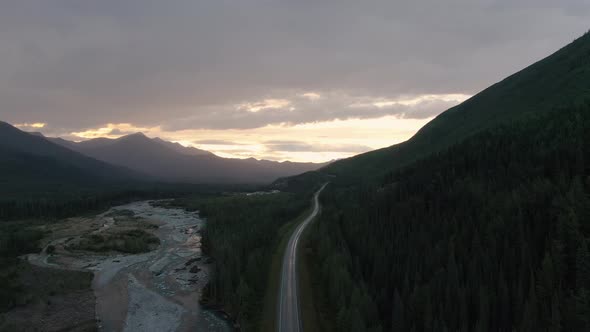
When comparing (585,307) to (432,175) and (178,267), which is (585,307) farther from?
(178,267)

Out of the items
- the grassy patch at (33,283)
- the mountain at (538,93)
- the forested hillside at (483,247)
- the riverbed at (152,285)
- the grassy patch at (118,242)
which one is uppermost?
the mountain at (538,93)

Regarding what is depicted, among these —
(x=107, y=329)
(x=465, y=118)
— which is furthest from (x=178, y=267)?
(x=465, y=118)

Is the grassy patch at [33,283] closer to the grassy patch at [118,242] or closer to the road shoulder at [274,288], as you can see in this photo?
the grassy patch at [118,242]

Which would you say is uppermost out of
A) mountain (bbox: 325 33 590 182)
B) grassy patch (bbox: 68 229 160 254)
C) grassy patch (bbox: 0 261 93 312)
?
mountain (bbox: 325 33 590 182)

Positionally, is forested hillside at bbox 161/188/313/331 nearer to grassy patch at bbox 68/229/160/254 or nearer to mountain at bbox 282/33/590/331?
mountain at bbox 282/33/590/331

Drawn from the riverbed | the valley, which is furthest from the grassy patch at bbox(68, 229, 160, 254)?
the riverbed

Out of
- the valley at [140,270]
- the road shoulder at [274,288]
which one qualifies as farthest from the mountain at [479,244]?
the valley at [140,270]

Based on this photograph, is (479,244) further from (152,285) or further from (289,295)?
(152,285)
